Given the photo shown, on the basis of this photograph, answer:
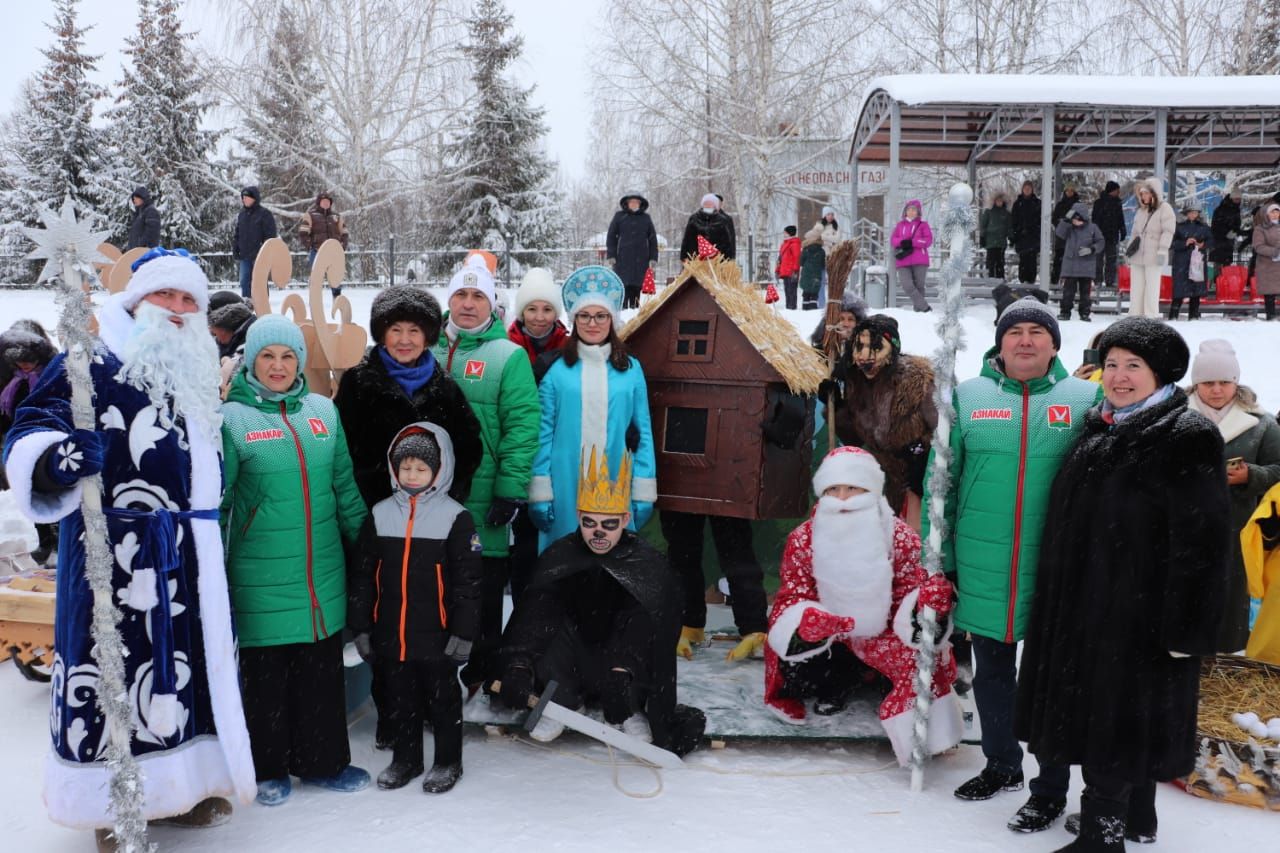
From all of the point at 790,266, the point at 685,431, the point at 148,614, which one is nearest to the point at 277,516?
the point at 148,614

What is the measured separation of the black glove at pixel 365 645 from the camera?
3.80 meters

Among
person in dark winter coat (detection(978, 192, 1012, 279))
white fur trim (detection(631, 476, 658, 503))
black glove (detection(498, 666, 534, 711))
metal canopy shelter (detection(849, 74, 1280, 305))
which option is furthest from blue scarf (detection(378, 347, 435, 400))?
person in dark winter coat (detection(978, 192, 1012, 279))

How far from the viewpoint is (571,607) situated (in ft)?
14.5

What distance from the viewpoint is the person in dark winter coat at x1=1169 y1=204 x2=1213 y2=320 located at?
13.1 m

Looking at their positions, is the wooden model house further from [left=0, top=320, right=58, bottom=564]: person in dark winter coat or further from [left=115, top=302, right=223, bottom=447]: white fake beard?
[left=0, top=320, right=58, bottom=564]: person in dark winter coat

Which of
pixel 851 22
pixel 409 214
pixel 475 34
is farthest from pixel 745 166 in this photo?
pixel 409 214

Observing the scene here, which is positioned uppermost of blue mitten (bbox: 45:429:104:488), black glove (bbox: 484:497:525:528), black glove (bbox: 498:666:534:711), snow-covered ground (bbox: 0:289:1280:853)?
blue mitten (bbox: 45:429:104:488)

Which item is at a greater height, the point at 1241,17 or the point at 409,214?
the point at 1241,17

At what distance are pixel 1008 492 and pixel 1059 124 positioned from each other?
50.2ft

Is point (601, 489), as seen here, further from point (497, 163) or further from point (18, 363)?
point (497, 163)

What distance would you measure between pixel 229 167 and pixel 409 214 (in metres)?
5.10

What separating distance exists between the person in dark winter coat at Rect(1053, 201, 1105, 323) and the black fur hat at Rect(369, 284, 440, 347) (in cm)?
1084

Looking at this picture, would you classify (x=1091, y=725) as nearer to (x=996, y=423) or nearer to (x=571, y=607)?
(x=996, y=423)

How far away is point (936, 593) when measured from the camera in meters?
3.76
